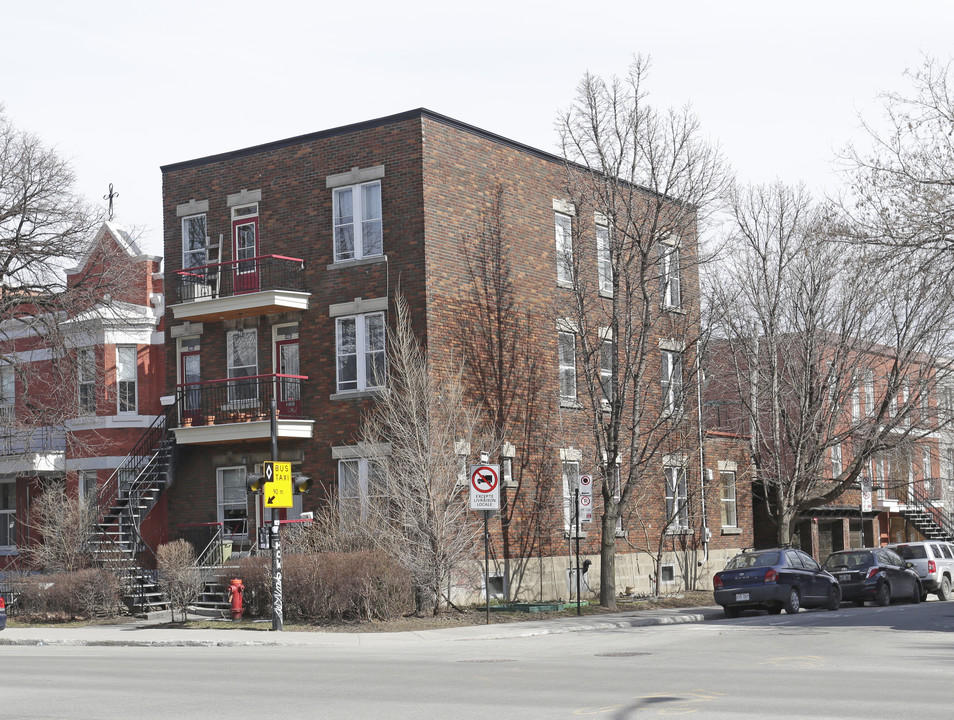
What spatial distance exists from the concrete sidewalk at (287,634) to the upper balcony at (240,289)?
8477 millimetres

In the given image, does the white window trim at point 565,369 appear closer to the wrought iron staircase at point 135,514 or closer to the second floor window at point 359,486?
the second floor window at point 359,486

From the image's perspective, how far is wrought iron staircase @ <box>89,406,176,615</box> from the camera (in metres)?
28.8

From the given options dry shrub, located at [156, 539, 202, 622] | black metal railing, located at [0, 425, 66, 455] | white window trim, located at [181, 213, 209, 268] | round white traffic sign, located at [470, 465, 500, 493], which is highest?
white window trim, located at [181, 213, 209, 268]

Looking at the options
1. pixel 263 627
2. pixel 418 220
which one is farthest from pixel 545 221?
pixel 263 627

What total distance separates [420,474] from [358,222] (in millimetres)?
7898

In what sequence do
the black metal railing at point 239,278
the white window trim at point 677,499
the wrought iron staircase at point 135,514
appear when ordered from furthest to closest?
the white window trim at point 677,499, the black metal railing at point 239,278, the wrought iron staircase at point 135,514

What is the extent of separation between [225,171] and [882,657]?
75.6 ft

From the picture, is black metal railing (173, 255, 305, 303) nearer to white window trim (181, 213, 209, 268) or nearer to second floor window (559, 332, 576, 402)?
white window trim (181, 213, 209, 268)

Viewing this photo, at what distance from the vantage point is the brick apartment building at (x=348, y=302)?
99.3ft

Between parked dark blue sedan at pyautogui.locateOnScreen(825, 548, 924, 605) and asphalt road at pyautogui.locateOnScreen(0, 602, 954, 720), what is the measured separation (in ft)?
27.3

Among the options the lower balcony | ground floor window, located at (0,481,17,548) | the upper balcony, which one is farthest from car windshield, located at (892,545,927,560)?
ground floor window, located at (0,481,17,548)

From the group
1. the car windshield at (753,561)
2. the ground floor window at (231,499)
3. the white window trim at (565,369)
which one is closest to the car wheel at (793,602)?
the car windshield at (753,561)

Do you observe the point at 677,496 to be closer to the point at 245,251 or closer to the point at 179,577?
the point at 245,251

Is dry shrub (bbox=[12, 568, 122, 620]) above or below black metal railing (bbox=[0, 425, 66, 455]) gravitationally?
below
